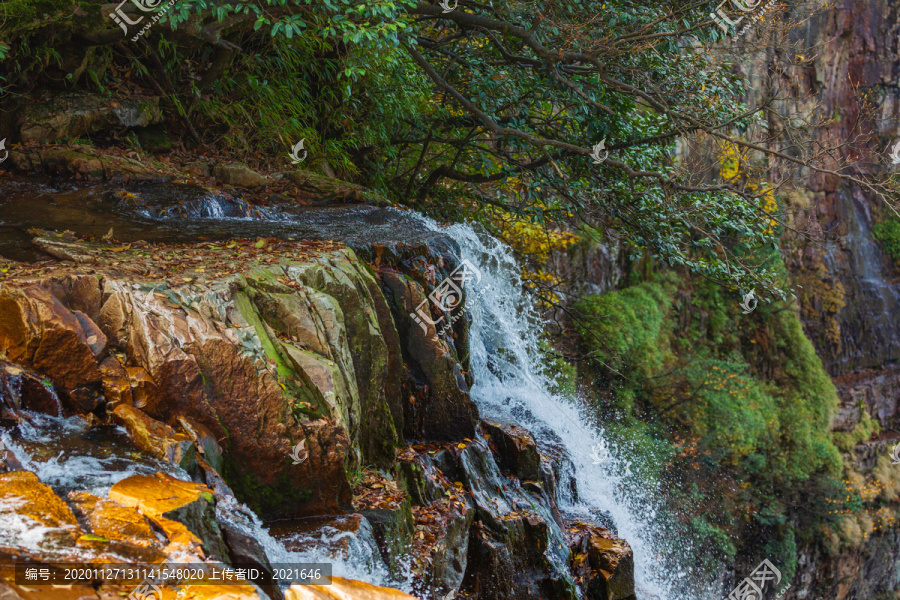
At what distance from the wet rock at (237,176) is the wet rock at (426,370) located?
2577 millimetres

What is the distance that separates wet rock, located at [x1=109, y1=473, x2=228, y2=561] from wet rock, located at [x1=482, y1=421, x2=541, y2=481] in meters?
3.04

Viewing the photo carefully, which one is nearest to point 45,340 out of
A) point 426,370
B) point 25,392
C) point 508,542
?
point 25,392

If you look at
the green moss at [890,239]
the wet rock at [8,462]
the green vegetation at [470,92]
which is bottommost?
the wet rock at [8,462]

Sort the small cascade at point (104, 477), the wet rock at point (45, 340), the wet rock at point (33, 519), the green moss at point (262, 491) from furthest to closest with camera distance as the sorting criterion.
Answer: the green moss at point (262, 491) → the wet rock at point (45, 340) → the small cascade at point (104, 477) → the wet rock at point (33, 519)

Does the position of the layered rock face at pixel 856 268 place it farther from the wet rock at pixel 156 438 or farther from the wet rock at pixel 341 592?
the wet rock at pixel 156 438

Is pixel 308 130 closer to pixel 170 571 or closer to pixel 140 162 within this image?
pixel 140 162

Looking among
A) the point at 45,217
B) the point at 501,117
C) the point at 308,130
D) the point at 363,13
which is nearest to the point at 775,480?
the point at 501,117

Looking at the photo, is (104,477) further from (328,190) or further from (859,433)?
(859,433)

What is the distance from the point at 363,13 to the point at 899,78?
19.4m

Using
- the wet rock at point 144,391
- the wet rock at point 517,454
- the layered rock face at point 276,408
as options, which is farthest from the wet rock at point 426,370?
the wet rock at point 144,391

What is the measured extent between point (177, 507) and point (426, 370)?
2.61 m

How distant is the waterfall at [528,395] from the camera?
6.51 meters

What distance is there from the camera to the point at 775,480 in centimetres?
1196

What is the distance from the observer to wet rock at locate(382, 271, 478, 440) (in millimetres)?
4867
